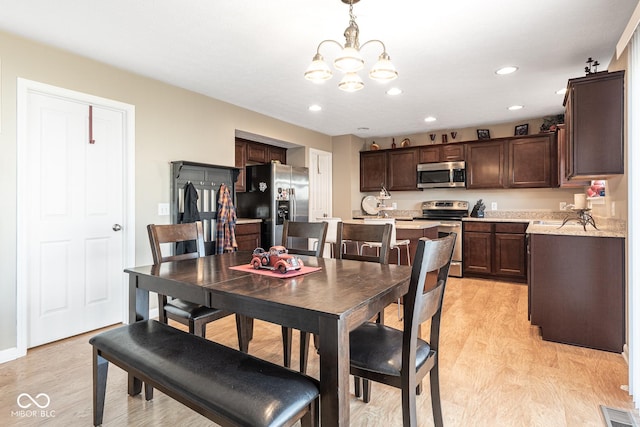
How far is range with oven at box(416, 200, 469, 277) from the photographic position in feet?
16.9

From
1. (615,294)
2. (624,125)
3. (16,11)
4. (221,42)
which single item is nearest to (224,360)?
(221,42)

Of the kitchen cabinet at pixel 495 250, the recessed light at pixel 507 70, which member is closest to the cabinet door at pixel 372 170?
the kitchen cabinet at pixel 495 250

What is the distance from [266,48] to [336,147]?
136 inches

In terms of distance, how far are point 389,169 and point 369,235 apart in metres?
3.98

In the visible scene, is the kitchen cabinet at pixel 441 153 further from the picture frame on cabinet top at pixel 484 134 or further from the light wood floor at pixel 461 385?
the light wood floor at pixel 461 385

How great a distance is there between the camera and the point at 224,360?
1.35m

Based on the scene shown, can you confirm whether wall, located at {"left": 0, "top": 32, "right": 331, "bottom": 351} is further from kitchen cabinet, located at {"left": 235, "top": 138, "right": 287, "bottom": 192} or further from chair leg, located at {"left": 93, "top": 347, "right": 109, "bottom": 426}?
chair leg, located at {"left": 93, "top": 347, "right": 109, "bottom": 426}

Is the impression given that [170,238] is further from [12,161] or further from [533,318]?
[533,318]

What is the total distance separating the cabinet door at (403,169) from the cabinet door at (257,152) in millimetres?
2167

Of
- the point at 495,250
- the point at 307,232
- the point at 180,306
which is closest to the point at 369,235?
the point at 307,232

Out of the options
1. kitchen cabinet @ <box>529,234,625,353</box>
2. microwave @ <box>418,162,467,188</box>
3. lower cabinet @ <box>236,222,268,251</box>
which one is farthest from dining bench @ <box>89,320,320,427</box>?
microwave @ <box>418,162,467,188</box>

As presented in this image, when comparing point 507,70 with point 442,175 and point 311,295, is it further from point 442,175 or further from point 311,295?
point 311,295

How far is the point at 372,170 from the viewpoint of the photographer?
617 cm

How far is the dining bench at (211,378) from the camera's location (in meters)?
1.08
